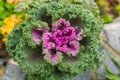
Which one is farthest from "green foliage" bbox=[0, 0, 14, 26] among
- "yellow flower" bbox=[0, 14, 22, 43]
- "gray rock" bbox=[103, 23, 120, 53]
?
"gray rock" bbox=[103, 23, 120, 53]

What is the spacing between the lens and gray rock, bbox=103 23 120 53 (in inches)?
154

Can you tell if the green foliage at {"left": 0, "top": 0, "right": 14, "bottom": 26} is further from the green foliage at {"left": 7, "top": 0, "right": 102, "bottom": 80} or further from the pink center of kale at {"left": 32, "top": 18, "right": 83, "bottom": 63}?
the pink center of kale at {"left": 32, "top": 18, "right": 83, "bottom": 63}

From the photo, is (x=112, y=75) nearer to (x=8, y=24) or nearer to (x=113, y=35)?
(x=113, y=35)

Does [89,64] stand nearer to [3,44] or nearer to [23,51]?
[23,51]

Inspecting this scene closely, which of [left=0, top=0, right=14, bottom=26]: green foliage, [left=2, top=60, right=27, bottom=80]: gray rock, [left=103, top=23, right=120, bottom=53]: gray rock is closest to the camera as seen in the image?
[left=2, top=60, right=27, bottom=80]: gray rock

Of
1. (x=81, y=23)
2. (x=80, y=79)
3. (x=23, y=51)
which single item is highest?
(x=81, y=23)

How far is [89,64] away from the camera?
9.99ft

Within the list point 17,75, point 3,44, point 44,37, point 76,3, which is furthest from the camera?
point 3,44

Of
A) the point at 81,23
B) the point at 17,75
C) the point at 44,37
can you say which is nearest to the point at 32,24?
the point at 44,37

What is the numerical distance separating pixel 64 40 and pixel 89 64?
30cm

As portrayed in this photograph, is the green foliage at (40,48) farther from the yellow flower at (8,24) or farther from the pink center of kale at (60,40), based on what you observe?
the yellow flower at (8,24)

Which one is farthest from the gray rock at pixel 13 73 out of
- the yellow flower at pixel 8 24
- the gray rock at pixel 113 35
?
the gray rock at pixel 113 35

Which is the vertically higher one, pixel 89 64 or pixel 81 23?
pixel 81 23

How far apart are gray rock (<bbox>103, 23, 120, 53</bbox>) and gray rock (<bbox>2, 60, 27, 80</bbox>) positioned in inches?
41.2
